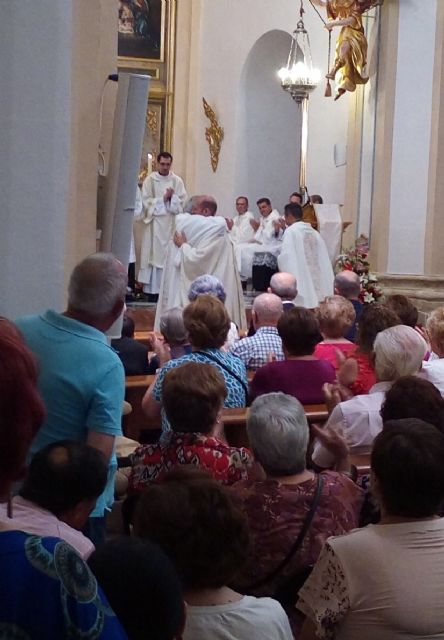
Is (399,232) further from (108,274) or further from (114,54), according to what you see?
(108,274)

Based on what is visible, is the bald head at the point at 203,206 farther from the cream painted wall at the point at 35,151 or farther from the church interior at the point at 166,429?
the cream painted wall at the point at 35,151

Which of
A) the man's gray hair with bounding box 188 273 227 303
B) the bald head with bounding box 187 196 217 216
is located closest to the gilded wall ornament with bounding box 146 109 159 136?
the bald head with bounding box 187 196 217 216

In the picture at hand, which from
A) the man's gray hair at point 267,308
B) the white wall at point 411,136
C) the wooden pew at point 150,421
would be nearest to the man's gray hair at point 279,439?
the wooden pew at point 150,421

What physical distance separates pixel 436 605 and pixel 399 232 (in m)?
10.9

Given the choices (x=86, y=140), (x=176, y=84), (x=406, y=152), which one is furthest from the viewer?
(x=176, y=84)

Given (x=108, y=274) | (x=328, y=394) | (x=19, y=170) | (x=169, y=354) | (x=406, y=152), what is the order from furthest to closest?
(x=406, y=152) → (x=169, y=354) → (x=19, y=170) → (x=328, y=394) → (x=108, y=274)

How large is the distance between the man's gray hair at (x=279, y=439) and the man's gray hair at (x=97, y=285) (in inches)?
21.4

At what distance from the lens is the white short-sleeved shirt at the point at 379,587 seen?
7.15 feet

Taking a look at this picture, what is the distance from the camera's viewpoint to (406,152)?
12.6 m

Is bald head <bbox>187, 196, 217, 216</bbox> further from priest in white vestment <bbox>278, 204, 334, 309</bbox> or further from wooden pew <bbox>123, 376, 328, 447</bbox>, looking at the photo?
wooden pew <bbox>123, 376, 328, 447</bbox>

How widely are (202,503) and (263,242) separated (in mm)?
11960

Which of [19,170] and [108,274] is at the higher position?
[19,170]

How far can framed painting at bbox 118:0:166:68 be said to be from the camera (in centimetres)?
1670

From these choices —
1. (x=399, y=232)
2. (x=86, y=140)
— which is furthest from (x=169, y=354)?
(x=399, y=232)
